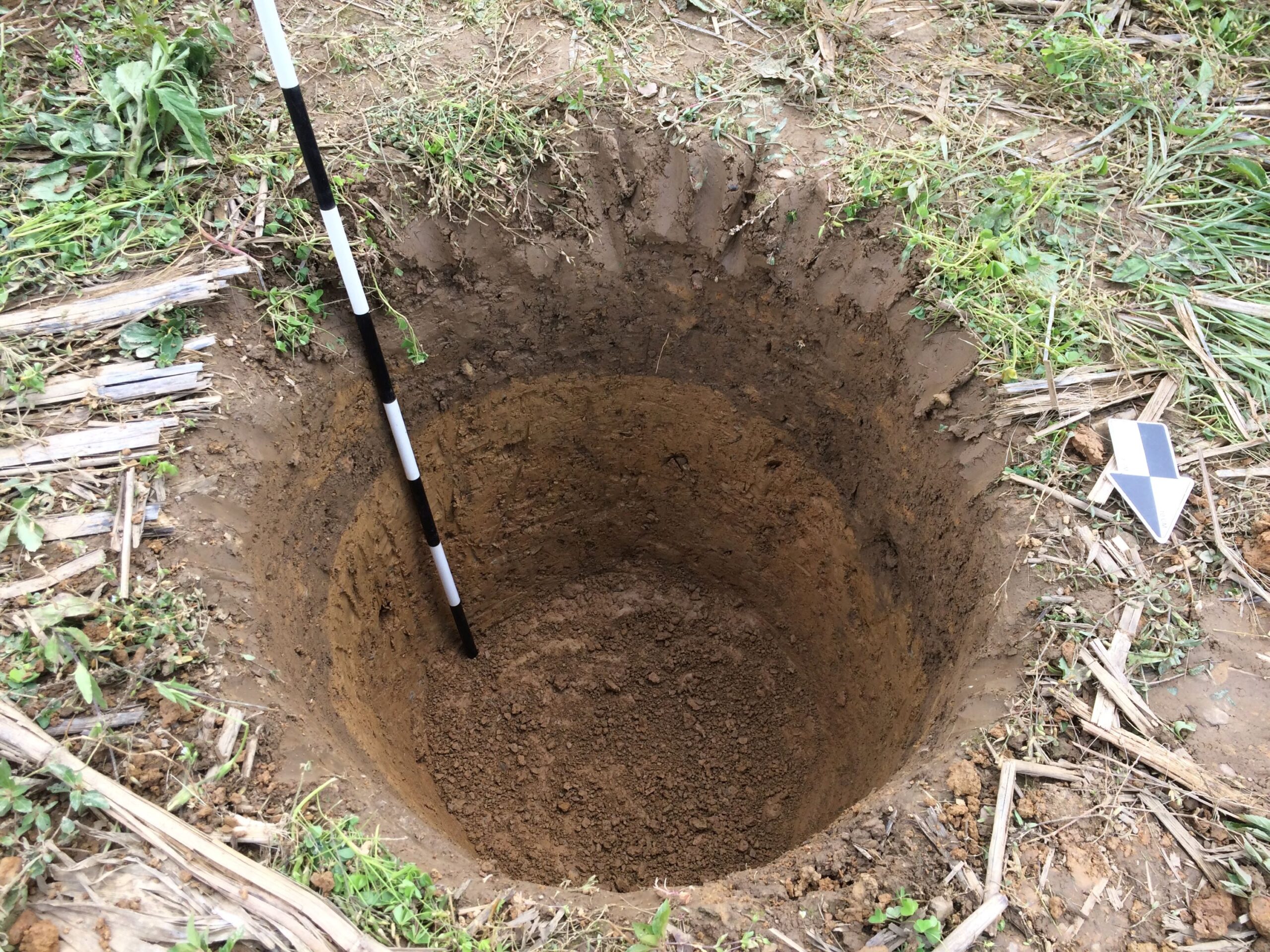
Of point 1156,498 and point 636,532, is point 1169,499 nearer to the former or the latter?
point 1156,498

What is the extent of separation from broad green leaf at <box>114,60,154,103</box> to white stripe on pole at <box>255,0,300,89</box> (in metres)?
0.99

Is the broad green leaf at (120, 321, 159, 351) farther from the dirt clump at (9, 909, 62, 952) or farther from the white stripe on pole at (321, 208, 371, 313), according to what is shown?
the dirt clump at (9, 909, 62, 952)

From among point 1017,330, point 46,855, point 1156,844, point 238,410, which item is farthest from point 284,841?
point 1017,330

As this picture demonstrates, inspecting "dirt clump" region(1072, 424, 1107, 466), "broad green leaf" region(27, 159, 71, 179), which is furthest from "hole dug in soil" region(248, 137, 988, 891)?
"broad green leaf" region(27, 159, 71, 179)

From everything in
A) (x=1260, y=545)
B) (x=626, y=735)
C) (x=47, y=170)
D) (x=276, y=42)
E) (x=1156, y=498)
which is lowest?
(x=626, y=735)

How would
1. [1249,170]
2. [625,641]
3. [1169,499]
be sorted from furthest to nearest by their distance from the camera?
[625,641] < [1249,170] < [1169,499]

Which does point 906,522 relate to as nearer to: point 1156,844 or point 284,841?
point 1156,844

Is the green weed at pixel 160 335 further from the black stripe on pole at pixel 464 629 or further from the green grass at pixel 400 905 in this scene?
the black stripe on pole at pixel 464 629

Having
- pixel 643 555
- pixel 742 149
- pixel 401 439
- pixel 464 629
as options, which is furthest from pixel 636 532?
pixel 742 149

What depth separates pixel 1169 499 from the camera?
2289 millimetres

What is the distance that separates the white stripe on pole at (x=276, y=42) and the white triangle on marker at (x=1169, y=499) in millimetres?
2731

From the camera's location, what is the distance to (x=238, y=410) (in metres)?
2.44

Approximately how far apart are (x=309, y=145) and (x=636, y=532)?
2.43 meters

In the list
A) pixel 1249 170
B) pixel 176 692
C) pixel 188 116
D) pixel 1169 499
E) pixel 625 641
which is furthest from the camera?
pixel 625 641
